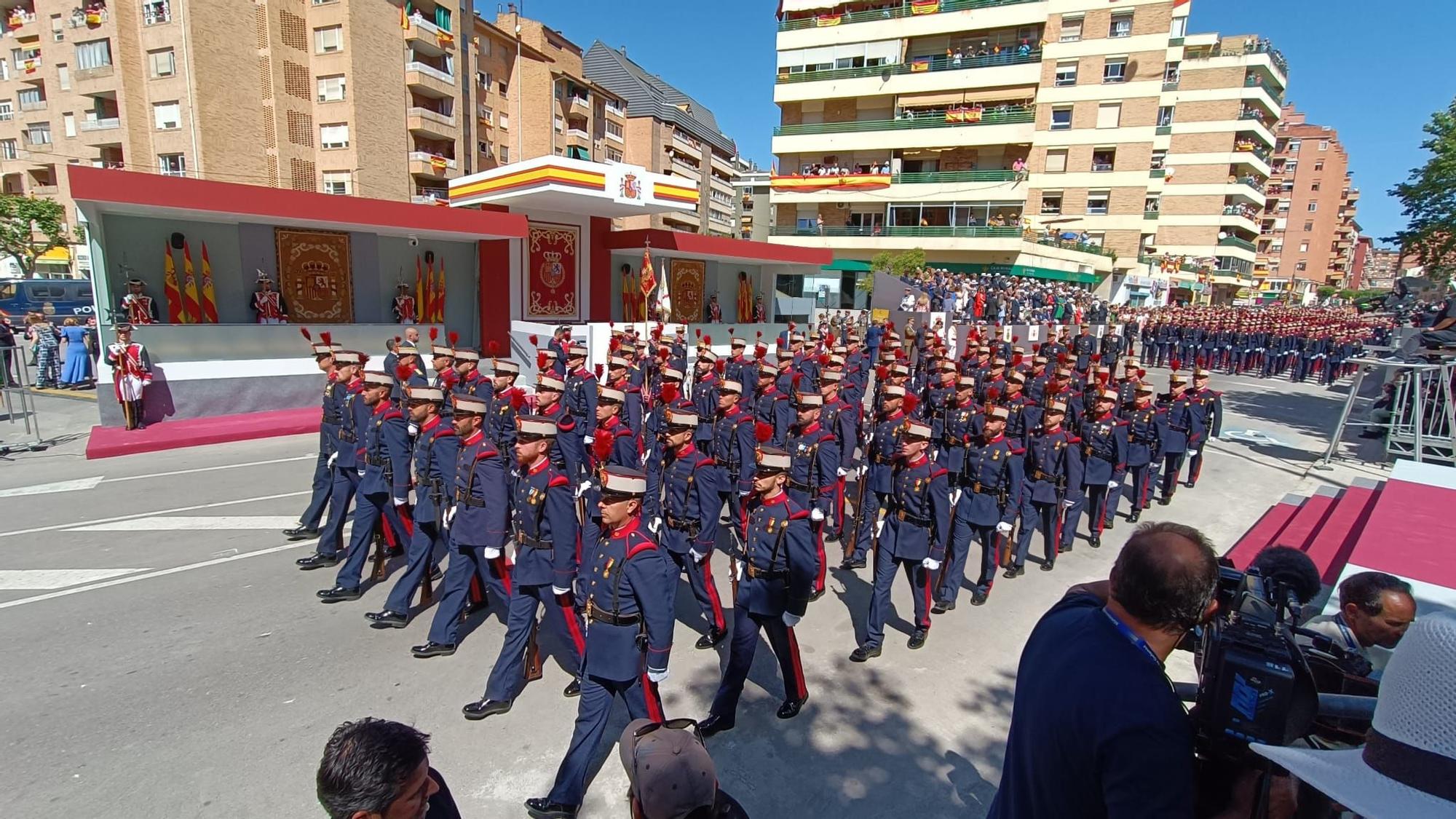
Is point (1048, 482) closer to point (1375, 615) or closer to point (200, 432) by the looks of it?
point (1375, 615)

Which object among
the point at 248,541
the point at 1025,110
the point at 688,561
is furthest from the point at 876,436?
the point at 1025,110

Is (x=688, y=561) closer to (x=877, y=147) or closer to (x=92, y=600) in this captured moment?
(x=92, y=600)

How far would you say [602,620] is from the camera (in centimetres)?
379

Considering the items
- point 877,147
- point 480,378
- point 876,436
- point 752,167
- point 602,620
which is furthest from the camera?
point 752,167

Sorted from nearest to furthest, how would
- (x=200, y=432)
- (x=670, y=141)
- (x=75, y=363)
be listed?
1. (x=200, y=432)
2. (x=75, y=363)
3. (x=670, y=141)

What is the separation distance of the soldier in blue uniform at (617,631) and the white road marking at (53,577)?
18.5 feet

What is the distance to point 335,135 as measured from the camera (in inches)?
1412

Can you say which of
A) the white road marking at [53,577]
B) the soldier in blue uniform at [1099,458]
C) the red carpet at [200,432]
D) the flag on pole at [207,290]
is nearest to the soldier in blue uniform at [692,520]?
the soldier in blue uniform at [1099,458]

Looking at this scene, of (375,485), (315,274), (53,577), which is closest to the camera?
→ (375,485)

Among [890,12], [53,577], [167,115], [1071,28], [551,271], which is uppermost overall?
[890,12]

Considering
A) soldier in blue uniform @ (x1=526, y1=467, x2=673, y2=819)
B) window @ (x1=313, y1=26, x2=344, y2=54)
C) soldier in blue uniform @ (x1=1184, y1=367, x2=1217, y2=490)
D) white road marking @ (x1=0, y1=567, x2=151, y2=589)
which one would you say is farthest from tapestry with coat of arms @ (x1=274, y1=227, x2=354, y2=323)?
window @ (x1=313, y1=26, x2=344, y2=54)

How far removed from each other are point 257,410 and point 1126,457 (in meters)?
15.8

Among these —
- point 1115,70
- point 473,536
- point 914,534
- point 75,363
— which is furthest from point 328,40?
point 1115,70

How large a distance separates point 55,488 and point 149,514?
2244mm
